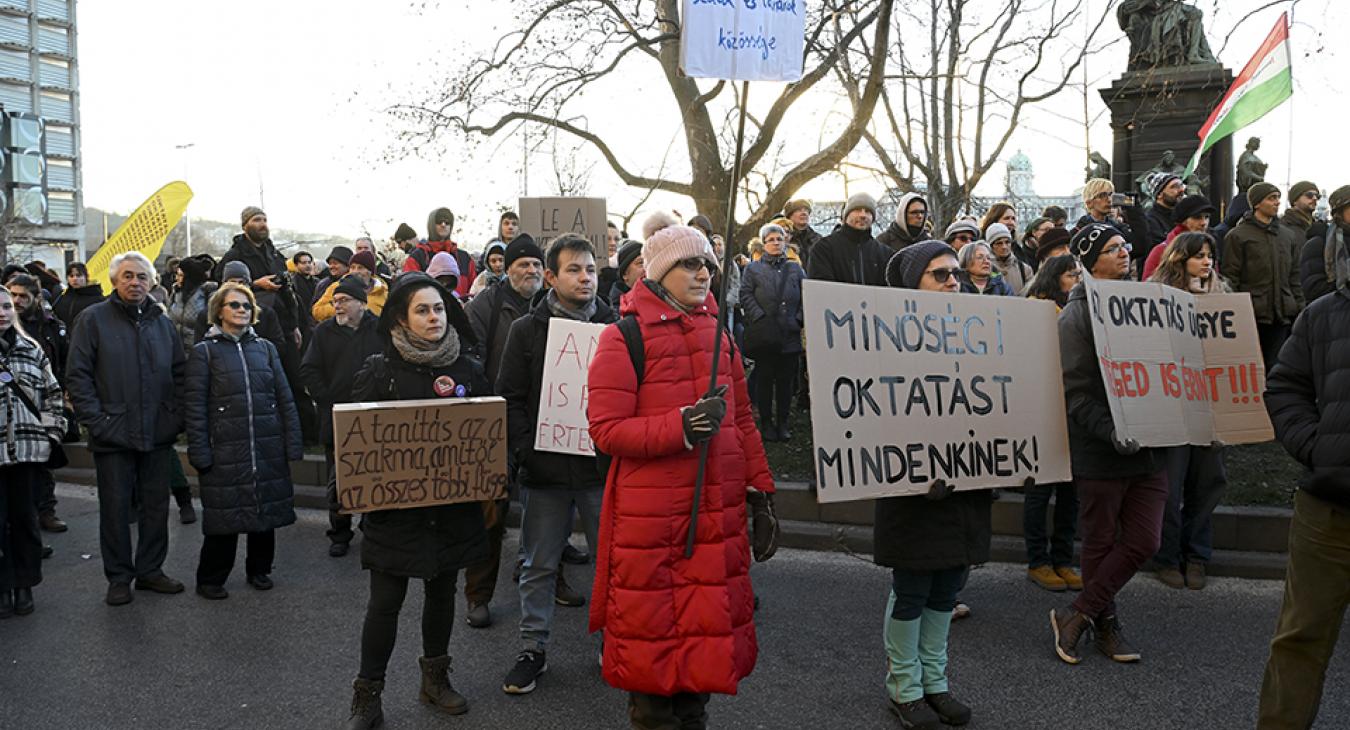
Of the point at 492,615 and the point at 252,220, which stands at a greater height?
the point at 252,220

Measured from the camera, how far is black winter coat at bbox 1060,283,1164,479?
4.65 meters

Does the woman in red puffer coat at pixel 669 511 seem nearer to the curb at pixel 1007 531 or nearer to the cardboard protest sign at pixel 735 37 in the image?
the cardboard protest sign at pixel 735 37

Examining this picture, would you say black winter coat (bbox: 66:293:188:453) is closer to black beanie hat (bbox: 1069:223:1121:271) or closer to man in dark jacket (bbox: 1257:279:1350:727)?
black beanie hat (bbox: 1069:223:1121:271)

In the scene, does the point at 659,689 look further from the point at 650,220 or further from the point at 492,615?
the point at 650,220

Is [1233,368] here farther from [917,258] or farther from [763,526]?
[763,526]

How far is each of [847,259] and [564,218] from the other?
2.62m

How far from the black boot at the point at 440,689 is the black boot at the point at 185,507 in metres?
4.88

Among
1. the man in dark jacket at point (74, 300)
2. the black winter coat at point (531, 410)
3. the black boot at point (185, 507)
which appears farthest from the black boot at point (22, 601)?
the man in dark jacket at point (74, 300)

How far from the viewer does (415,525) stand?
421cm

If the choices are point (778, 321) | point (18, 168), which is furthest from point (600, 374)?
point (18, 168)

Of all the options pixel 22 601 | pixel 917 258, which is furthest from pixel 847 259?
pixel 22 601

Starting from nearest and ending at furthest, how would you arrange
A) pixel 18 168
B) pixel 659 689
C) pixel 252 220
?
pixel 659 689 → pixel 252 220 → pixel 18 168

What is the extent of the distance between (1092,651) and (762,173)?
14.6 metres

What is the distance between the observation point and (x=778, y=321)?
8969 millimetres
